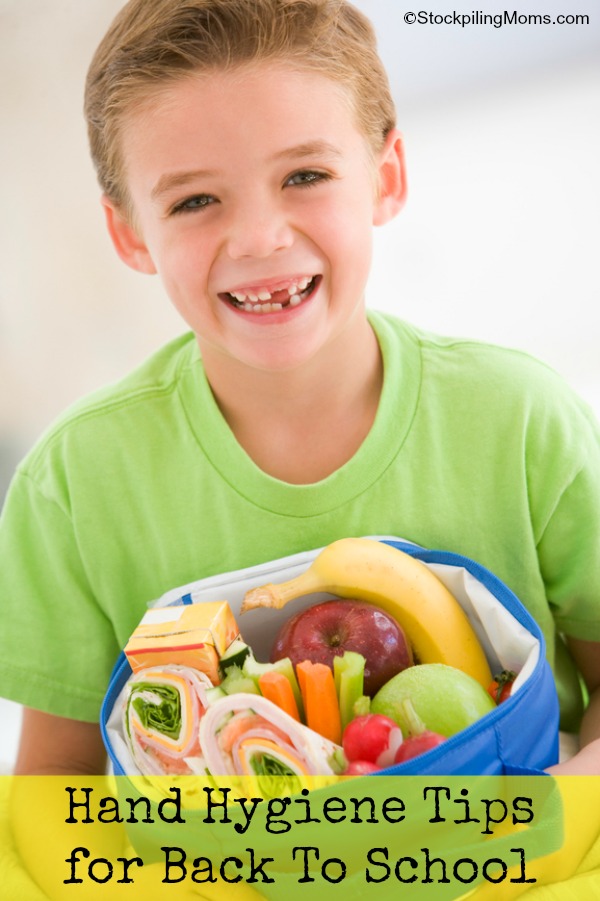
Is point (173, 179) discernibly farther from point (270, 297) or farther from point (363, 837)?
point (363, 837)

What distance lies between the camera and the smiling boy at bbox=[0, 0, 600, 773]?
0.86 meters

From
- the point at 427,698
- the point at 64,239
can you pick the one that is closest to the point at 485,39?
the point at 64,239

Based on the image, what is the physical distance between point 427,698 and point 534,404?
34cm

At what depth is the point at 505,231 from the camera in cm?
165

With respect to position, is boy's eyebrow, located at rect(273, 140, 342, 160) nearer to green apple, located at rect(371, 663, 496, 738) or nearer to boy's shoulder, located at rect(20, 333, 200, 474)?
boy's shoulder, located at rect(20, 333, 200, 474)

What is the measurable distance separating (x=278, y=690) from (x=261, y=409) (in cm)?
34

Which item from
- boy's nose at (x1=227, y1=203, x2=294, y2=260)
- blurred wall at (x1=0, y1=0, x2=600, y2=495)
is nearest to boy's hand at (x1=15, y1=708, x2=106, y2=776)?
boy's nose at (x1=227, y1=203, x2=294, y2=260)

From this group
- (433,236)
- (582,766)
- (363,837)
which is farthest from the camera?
(433,236)

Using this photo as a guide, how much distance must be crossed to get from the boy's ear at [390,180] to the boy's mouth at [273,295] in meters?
0.12

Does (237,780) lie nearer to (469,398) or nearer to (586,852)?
(586,852)

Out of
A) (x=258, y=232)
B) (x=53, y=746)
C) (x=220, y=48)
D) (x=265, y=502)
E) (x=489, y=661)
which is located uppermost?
(x=220, y=48)

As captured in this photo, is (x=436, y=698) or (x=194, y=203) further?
(x=194, y=203)

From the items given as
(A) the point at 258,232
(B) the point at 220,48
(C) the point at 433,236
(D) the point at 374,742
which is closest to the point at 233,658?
(D) the point at 374,742

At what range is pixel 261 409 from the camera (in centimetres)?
103
